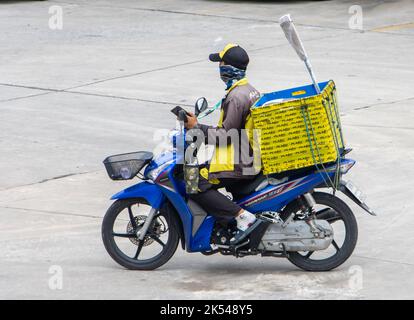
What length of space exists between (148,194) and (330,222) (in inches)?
54.9

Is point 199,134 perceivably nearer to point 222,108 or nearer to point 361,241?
point 222,108

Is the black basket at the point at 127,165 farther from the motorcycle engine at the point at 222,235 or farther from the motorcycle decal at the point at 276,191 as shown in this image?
the motorcycle decal at the point at 276,191

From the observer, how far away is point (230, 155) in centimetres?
813

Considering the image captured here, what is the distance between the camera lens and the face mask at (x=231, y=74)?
323 inches

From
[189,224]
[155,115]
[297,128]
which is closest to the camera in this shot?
[297,128]

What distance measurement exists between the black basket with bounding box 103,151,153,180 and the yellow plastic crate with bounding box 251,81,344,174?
36.0 inches

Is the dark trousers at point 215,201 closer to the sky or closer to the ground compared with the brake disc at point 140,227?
closer to the sky

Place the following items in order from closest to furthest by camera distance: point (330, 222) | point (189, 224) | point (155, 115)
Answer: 1. point (189, 224)
2. point (330, 222)
3. point (155, 115)

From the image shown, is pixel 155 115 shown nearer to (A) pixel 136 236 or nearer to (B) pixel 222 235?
(A) pixel 136 236

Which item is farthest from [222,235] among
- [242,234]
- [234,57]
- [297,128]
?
[234,57]

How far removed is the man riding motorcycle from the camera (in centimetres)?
808

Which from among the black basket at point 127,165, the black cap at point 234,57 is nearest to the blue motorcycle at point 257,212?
the black basket at point 127,165

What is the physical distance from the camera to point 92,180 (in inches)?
440

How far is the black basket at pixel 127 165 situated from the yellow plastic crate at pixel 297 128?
3.00ft
